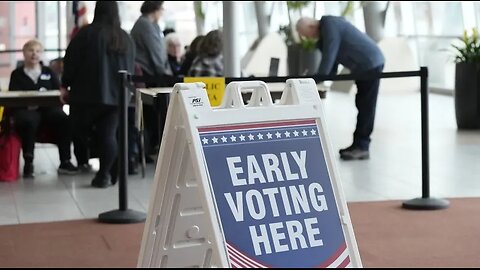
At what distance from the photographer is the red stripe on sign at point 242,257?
3.66 metres

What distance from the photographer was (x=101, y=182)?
8117mm

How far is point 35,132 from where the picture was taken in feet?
29.2

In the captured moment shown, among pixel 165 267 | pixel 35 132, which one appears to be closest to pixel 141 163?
pixel 35 132

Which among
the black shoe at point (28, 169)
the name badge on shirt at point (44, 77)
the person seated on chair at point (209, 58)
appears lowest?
the black shoe at point (28, 169)

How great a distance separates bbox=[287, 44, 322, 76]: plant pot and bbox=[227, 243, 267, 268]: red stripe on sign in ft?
57.7

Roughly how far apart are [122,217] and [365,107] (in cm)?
403

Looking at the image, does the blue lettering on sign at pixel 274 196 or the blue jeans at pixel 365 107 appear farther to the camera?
the blue jeans at pixel 365 107

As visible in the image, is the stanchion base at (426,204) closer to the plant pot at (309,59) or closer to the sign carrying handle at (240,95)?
the sign carrying handle at (240,95)

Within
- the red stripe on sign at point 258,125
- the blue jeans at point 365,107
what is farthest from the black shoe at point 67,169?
the red stripe on sign at point 258,125

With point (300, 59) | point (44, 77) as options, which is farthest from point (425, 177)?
point (300, 59)

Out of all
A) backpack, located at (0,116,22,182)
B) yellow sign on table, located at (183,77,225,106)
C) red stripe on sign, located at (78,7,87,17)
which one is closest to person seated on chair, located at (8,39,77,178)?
backpack, located at (0,116,22,182)

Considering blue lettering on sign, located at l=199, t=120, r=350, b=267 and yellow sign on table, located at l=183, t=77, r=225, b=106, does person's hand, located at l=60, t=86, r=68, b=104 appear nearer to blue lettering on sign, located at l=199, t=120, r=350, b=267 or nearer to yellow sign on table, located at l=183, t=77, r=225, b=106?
yellow sign on table, located at l=183, t=77, r=225, b=106

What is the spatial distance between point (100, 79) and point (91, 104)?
0.23 m

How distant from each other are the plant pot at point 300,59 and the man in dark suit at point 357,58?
1118 cm
